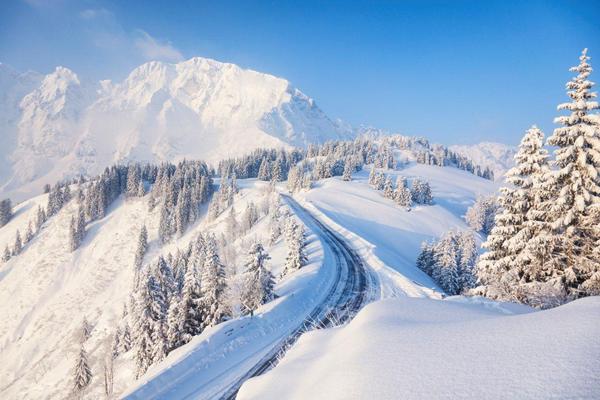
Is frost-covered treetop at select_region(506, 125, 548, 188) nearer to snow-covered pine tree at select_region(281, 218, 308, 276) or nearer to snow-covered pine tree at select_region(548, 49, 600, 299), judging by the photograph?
snow-covered pine tree at select_region(548, 49, 600, 299)

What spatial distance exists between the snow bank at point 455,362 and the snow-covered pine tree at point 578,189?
9.68 metres

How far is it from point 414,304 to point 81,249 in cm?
10896

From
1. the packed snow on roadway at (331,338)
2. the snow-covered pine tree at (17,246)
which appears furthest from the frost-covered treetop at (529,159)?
the snow-covered pine tree at (17,246)

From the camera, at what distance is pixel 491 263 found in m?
16.9

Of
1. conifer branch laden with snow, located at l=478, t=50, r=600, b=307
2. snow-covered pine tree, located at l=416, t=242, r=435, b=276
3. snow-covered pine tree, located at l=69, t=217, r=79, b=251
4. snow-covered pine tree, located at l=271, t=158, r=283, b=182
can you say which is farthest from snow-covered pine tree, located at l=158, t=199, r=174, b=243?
conifer branch laden with snow, located at l=478, t=50, r=600, b=307

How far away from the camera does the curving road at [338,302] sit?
15203 mm

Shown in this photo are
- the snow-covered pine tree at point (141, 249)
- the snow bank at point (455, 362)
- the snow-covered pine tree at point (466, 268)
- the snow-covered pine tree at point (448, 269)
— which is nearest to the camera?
the snow bank at point (455, 362)

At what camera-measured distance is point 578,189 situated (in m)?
14.2

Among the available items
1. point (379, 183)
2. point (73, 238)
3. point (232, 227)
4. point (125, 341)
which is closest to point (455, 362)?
point (125, 341)

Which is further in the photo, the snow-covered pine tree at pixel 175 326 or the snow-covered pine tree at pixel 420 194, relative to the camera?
the snow-covered pine tree at pixel 420 194

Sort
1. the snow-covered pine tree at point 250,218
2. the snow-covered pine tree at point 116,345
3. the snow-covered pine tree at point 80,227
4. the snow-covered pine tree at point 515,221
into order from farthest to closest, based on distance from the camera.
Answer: the snow-covered pine tree at point 80,227
the snow-covered pine tree at point 250,218
the snow-covered pine tree at point 116,345
the snow-covered pine tree at point 515,221

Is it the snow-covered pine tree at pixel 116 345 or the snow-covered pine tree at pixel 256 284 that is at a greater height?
the snow-covered pine tree at pixel 256 284

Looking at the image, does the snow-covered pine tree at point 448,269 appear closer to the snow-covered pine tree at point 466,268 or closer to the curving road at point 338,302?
the snow-covered pine tree at point 466,268

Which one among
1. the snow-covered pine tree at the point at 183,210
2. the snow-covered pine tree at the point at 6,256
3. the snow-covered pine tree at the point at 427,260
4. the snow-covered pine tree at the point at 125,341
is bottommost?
the snow-covered pine tree at the point at 6,256
